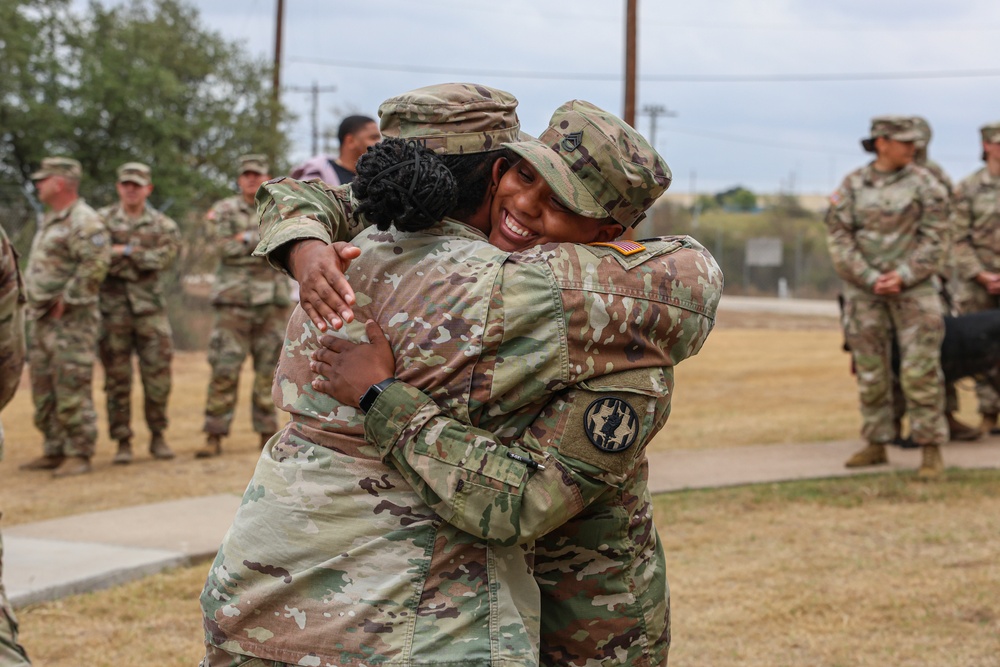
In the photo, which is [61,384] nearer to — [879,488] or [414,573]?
[879,488]

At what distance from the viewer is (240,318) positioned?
31.6 feet

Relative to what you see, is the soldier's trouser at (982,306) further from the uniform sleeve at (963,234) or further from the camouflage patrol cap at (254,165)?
the camouflage patrol cap at (254,165)

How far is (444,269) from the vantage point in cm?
219

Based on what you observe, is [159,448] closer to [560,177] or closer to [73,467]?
[73,467]

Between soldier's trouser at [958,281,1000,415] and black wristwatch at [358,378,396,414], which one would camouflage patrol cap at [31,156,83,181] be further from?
black wristwatch at [358,378,396,414]

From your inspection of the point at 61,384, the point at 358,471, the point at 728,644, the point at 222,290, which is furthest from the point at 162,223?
the point at 358,471

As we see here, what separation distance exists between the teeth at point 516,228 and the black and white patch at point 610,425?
0.37 metres

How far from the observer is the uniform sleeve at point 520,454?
2.12m

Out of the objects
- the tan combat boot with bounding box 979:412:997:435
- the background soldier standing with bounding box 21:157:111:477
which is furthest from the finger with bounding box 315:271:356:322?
the tan combat boot with bounding box 979:412:997:435

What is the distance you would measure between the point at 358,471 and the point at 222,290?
766 cm

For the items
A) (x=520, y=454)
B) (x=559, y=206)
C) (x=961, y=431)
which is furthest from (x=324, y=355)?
(x=961, y=431)

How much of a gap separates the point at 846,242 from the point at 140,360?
562 cm

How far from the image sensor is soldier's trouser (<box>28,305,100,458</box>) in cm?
905

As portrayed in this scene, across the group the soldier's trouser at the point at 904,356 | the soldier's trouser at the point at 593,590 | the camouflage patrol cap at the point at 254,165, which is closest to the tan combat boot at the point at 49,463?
Result: the camouflage patrol cap at the point at 254,165
